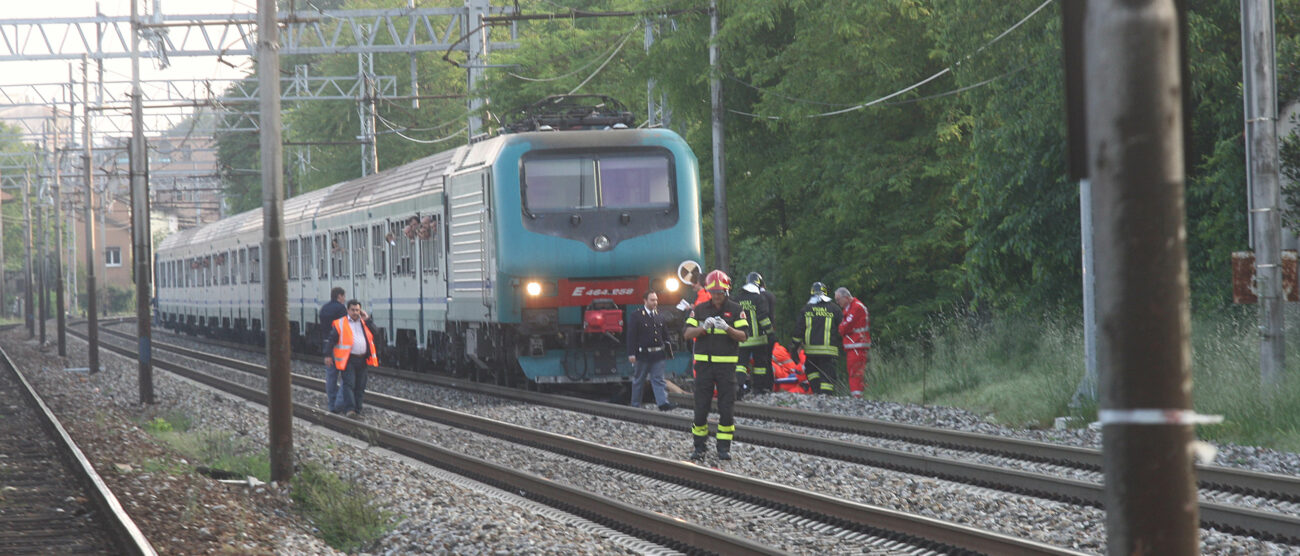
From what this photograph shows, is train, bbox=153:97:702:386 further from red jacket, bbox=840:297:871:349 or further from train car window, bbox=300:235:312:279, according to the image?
train car window, bbox=300:235:312:279

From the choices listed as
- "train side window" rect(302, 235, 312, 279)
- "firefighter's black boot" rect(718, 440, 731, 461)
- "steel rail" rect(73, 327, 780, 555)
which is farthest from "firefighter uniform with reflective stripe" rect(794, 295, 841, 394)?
"train side window" rect(302, 235, 312, 279)

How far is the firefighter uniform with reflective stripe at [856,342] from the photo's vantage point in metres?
19.0

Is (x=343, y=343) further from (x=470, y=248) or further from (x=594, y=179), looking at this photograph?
(x=594, y=179)

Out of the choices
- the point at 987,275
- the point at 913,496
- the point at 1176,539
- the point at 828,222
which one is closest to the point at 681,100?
the point at 828,222

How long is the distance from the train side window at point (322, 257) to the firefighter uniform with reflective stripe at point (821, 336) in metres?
13.3

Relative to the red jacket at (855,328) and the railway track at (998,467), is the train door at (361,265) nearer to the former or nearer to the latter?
the railway track at (998,467)

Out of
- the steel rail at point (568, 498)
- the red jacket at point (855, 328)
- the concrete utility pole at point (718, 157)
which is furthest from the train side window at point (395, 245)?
the red jacket at point (855, 328)

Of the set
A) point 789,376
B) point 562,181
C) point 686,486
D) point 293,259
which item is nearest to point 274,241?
point 686,486

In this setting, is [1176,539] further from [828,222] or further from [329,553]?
[828,222]

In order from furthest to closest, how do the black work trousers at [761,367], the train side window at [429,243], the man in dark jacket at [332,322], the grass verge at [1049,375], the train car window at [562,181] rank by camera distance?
1. the train side window at [429,243]
2. the black work trousers at [761,367]
3. the train car window at [562,181]
4. the man in dark jacket at [332,322]
5. the grass verge at [1049,375]

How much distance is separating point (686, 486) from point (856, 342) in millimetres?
8107

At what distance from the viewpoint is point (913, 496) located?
33.6ft

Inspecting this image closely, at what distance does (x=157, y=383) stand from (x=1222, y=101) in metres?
19.4

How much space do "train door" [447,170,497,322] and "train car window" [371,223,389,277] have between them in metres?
4.09
